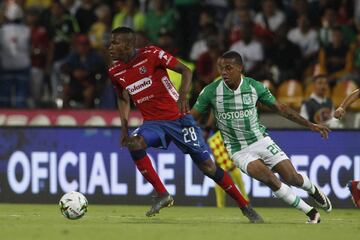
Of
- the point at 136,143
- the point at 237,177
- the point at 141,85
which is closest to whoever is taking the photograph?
the point at 136,143

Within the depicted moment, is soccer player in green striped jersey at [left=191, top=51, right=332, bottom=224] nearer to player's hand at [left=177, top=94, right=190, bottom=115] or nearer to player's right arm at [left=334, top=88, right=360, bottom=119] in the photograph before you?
player's right arm at [left=334, top=88, right=360, bottom=119]

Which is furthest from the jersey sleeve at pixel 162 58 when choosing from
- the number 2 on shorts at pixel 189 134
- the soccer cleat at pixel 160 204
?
the soccer cleat at pixel 160 204

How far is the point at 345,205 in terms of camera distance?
53.2 feet

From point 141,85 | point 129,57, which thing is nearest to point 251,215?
point 141,85

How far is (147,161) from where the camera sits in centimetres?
1289

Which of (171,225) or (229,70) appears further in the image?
(229,70)

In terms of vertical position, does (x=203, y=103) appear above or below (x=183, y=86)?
below

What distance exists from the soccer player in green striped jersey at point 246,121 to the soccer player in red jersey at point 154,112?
0.35 metres

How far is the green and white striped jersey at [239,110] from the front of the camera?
41.3 feet

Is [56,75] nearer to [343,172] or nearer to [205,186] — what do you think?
[205,186]

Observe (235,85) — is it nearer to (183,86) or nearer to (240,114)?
(240,114)

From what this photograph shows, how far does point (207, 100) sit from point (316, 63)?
7118 millimetres

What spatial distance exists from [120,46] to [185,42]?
28.0ft

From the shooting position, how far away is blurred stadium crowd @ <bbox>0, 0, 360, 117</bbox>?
1944 cm
